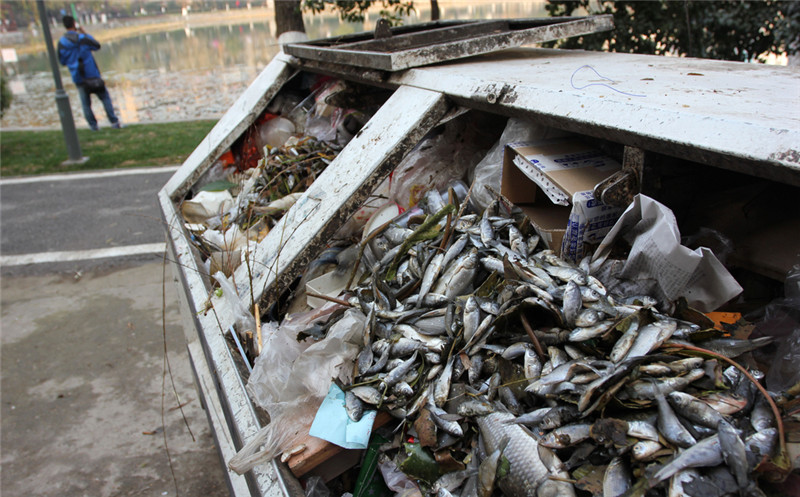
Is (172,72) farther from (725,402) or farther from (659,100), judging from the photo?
(725,402)

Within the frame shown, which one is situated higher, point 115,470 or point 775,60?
point 775,60

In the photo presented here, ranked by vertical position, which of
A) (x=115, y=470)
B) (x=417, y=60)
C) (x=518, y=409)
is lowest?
(x=115, y=470)

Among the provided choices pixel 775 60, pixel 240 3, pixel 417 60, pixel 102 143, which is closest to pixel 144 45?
pixel 240 3

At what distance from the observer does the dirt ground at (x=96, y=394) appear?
2.66 m

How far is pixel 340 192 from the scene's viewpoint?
5.97 ft

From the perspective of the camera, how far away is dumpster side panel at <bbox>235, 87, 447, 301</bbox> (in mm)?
1777

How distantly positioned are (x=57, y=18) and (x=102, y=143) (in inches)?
968

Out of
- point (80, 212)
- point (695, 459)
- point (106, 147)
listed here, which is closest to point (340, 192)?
point (695, 459)

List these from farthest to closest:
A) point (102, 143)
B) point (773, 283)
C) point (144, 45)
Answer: point (144, 45) → point (102, 143) → point (773, 283)

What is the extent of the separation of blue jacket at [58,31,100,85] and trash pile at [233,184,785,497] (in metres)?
9.64

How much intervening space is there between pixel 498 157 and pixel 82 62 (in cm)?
957

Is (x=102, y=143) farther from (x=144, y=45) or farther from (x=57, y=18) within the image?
(x=57, y=18)

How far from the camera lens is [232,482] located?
1.71 m

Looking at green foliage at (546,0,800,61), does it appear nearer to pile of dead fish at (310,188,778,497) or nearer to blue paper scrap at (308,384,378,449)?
pile of dead fish at (310,188,778,497)
